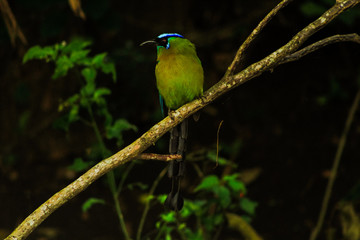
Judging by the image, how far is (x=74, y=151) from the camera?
4.98 m

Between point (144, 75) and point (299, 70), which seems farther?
point (299, 70)

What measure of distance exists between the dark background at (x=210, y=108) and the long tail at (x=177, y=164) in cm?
190

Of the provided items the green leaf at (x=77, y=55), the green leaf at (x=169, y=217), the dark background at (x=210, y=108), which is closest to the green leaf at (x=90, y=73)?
the green leaf at (x=77, y=55)

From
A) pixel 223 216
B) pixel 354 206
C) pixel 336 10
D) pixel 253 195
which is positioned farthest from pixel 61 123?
pixel 354 206

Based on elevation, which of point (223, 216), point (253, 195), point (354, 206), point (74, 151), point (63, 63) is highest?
point (63, 63)

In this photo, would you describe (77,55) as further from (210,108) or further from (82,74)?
(210,108)

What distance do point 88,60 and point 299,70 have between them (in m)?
3.12

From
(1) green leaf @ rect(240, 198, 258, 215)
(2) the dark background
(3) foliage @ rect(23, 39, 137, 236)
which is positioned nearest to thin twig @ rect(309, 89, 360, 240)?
(2) the dark background

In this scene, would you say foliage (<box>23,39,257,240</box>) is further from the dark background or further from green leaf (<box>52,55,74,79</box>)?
the dark background

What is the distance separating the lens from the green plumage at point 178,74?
7.76 feet

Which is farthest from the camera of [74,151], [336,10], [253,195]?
[74,151]

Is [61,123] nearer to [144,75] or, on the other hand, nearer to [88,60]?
[88,60]

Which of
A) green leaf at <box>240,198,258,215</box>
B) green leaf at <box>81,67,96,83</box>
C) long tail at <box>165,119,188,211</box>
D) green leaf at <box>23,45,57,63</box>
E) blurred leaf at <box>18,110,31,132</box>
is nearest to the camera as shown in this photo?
long tail at <box>165,119,188,211</box>

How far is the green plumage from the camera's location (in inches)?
93.1
